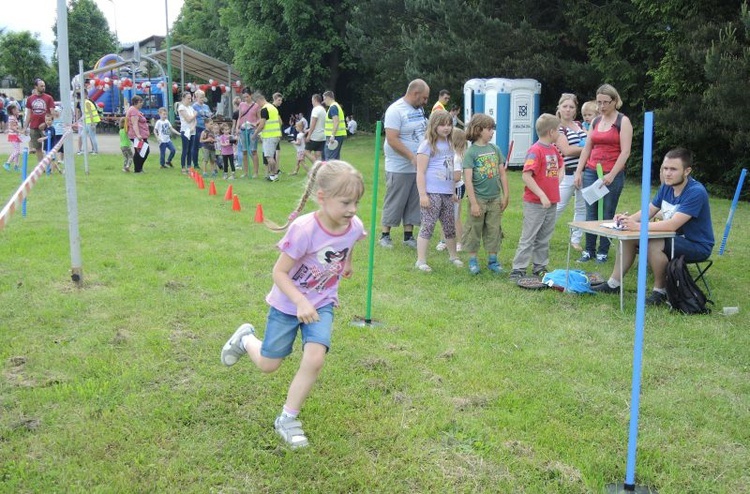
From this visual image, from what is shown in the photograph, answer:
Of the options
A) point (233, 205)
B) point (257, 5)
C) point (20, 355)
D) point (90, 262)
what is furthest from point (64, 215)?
point (257, 5)

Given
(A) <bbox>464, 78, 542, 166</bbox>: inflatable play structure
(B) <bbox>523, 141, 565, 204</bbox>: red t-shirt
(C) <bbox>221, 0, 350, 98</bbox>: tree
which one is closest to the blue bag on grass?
(B) <bbox>523, 141, 565, 204</bbox>: red t-shirt

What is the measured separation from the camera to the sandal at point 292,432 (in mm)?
3449

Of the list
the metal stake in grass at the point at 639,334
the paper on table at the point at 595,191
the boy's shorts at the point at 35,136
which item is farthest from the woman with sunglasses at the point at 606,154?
the boy's shorts at the point at 35,136

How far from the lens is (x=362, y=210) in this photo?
11.2 meters

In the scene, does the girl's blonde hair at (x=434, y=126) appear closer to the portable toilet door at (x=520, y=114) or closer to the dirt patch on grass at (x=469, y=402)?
the dirt patch on grass at (x=469, y=402)

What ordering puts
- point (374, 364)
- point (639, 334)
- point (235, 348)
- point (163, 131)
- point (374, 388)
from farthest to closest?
1. point (163, 131)
2. point (374, 364)
3. point (374, 388)
4. point (235, 348)
5. point (639, 334)

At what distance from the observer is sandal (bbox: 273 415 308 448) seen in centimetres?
345

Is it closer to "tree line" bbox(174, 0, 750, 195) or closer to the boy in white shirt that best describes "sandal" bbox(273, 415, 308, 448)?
"tree line" bbox(174, 0, 750, 195)

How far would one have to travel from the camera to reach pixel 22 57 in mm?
65125

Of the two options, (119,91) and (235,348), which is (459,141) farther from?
(119,91)

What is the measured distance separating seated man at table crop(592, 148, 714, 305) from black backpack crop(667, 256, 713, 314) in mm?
220

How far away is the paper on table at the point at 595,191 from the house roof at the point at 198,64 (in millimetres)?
29265

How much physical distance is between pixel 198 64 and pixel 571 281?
1322 inches

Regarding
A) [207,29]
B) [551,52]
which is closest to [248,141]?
[551,52]
